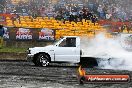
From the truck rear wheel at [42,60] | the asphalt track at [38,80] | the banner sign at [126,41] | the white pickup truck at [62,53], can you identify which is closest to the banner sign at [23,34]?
the banner sign at [126,41]

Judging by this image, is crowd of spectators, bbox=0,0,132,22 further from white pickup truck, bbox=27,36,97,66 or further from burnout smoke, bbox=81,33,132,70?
white pickup truck, bbox=27,36,97,66

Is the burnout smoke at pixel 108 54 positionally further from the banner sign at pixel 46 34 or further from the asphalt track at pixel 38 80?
the banner sign at pixel 46 34

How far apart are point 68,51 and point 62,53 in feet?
1.00

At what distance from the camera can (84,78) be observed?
39.1 ft

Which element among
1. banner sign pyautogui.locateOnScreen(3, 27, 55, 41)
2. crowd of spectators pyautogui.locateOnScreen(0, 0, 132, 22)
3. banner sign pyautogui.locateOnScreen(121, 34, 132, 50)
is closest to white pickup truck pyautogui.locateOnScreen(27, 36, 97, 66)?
banner sign pyautogui.locateOnScreen(121, 34, 132, 50)

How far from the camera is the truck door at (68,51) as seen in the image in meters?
19.8

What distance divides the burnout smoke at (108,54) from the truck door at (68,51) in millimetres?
405

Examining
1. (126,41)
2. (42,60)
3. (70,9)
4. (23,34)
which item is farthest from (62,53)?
(70,9)

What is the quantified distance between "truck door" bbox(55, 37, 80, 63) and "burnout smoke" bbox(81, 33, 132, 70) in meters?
0.41

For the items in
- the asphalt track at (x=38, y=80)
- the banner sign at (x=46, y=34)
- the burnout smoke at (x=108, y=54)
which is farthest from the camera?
the banner sign at (x=46, y=34)

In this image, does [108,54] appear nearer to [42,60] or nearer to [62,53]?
[62,53]

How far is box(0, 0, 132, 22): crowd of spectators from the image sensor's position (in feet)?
105

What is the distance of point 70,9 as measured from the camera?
105ft

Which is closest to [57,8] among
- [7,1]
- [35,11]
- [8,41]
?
[35,11]
